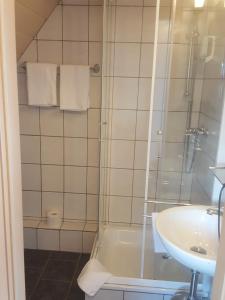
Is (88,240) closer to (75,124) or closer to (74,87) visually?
(75,124)

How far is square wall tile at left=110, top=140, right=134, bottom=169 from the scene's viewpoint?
2486 millimetres

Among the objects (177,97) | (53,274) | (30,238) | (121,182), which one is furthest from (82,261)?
(177,97)

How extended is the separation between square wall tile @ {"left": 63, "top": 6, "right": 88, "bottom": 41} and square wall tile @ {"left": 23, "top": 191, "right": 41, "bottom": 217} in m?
1.43

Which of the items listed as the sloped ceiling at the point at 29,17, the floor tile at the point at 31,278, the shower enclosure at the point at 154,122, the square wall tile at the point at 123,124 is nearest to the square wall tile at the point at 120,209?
the shower enclosure at the point at 154,122

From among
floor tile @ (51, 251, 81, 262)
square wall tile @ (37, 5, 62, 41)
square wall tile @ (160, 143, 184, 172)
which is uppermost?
square wall tile @ (37, 5, 62, 41)

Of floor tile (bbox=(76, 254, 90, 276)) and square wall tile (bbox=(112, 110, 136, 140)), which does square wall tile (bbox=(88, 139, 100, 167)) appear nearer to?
square wall tile (bbox=(112, 110, 136, 140))

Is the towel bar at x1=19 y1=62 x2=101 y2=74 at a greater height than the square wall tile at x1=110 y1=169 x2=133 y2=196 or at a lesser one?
greater

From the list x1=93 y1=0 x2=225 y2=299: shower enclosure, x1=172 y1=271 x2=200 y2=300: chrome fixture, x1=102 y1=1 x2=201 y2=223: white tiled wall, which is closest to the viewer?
x1=172 y1=271 x2=200 y2=300: chrome fixture

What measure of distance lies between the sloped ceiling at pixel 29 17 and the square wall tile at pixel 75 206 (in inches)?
52.1

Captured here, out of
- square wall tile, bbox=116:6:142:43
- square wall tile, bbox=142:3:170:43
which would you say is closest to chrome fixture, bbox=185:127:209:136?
square wall tile, bbox=142:3:170:43

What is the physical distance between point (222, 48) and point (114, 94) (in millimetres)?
919

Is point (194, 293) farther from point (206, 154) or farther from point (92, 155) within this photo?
point (92, 155)

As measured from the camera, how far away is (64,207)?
2670 millimetres

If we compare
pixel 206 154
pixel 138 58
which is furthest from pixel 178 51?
pixel 206 154
